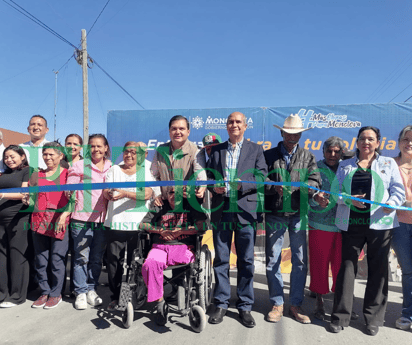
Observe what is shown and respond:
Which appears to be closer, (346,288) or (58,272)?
(346,288)

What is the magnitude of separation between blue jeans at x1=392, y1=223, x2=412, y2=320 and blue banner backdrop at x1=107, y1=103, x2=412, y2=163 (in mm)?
4353

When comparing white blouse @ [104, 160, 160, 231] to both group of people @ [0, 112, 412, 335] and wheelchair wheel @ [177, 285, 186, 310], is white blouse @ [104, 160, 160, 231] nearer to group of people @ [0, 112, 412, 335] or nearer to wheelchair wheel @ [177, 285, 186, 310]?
group of people @ [0, 112, 412, 335]

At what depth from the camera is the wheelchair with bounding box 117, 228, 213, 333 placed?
276 cm

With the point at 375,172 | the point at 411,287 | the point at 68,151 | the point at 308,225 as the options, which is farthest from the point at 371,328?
the point at 68,151

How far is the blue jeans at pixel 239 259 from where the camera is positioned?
9.77 feet

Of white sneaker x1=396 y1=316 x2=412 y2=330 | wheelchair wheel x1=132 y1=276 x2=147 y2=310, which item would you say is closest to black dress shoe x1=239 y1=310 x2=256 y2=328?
wheelchair wheel x1=132 y1=276 x2=147 y2=310

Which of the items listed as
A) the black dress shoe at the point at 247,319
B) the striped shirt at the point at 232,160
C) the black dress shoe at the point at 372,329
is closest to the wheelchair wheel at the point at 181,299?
the black dress shoe at the point at 247,319

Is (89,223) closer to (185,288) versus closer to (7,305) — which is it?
(7,305)

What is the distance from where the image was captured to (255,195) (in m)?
3.01

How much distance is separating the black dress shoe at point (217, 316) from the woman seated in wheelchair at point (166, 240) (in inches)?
18.5

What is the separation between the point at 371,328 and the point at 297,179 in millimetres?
1565

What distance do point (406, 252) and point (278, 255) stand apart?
1.25m

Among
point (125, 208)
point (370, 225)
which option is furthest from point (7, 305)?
point (370, 225)

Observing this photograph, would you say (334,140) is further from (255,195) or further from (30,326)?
(30,326)
